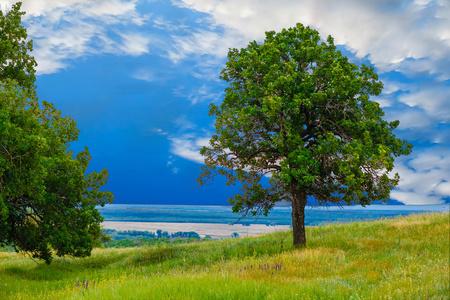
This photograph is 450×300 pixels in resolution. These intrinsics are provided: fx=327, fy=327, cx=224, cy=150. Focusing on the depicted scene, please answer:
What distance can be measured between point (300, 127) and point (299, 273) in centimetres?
815

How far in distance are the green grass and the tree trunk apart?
0.81 meters

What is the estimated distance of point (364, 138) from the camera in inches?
565

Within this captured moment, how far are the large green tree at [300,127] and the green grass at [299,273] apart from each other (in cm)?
280

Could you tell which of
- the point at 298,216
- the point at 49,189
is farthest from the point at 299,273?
the point at 49,189

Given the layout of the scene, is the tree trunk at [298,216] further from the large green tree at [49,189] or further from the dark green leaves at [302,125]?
the large green tree at [49,189]

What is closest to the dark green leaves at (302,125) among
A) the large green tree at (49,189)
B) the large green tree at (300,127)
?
the large green tree at (300,127)

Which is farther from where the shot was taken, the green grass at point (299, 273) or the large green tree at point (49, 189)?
the large green tree at point (49, 189)

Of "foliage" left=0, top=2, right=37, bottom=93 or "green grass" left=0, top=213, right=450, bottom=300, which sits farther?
"foliage" left=0, top=2, right=37, bottom=93

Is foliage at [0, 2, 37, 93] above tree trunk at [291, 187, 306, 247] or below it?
above

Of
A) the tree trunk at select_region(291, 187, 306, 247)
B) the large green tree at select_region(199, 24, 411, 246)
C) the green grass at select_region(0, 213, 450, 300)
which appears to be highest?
the large green tree at select_region(199, 24, 411, 246)

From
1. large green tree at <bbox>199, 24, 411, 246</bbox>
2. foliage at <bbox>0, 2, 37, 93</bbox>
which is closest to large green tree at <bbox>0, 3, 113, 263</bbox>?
foliage at <bbox>0, 2, 37, 93</bbox>

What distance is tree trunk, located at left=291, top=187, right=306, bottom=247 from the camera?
16.8 m

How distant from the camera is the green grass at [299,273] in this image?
23.4 feet

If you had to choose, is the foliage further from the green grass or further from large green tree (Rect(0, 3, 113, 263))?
the green grass
